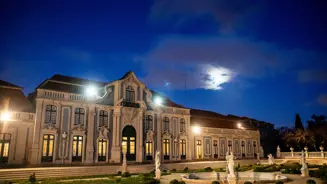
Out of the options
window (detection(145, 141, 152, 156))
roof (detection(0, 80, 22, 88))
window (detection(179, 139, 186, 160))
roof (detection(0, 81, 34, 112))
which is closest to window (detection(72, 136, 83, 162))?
roof (detection(0, 81, 34, 112))

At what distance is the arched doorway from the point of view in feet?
106

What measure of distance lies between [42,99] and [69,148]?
580 centimetres

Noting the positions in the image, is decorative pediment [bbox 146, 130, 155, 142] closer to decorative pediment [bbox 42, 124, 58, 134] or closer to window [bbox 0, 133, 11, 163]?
decorative pediment [bbox 42, 124, 58, 134]

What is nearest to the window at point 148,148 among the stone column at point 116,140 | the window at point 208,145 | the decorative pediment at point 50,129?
the stone column at point 116,140

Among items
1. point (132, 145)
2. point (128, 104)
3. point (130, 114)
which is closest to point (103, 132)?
point (130, 114)

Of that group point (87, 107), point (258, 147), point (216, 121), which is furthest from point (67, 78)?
point (258, 147)

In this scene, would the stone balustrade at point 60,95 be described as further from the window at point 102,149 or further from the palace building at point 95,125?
the window at point 102,149

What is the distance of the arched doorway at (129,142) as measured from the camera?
32438mm

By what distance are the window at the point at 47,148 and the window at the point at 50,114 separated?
1540mm

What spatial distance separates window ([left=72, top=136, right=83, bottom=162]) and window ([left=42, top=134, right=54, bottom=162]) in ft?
7.76

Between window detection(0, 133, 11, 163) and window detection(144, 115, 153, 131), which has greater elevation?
window detection(144, 115, 153, 131)

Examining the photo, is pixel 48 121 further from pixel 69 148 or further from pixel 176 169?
pixel 176 169

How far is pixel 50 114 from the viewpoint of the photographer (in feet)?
91.4

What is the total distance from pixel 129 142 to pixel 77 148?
21.0 ft
